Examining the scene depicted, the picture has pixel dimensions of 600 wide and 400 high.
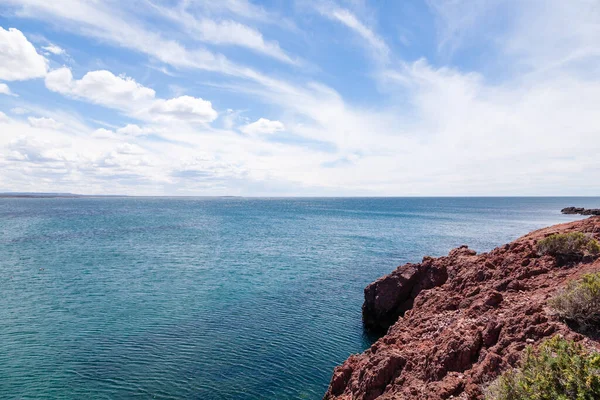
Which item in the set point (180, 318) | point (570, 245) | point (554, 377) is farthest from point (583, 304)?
point (180, 318)

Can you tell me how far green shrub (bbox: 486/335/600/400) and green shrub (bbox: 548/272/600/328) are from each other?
169 centimetres

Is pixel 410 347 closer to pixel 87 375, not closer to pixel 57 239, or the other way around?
pixel 87 375

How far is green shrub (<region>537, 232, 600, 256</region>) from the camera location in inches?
739

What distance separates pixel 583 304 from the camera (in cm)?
1226

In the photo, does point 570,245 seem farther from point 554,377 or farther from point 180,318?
point 180,318

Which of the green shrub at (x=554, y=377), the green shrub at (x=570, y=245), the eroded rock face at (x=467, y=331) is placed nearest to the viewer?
the green shrub at (x=554, y=377)

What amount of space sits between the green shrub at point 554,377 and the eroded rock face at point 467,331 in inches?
53.6

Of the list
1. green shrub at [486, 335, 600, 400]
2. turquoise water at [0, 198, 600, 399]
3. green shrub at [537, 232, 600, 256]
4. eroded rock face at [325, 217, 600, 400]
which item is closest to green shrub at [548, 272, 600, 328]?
eroded rock face at [325, 217, 600, 400]

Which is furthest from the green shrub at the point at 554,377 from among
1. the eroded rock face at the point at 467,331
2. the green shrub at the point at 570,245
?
the green shrub at the point at 570,245

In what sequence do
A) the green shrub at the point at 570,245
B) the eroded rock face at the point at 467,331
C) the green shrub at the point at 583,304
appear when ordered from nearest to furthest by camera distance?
1. the green shrub at the point at 583,304
2. the eroded rock face at the point at 467,331
3. the green shrub at the point at 570,245

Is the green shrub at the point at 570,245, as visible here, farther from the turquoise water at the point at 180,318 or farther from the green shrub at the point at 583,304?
the turquoise water at the point at 180,318

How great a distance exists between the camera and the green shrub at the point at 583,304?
1204 cm

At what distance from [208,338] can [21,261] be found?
124 ft

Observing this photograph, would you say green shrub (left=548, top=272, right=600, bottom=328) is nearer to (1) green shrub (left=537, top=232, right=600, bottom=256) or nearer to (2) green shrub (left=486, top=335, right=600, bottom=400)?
(2) green shrub (left=486, top=335, right=600, bottom=400)
